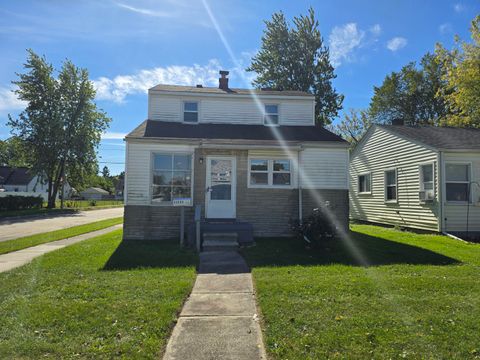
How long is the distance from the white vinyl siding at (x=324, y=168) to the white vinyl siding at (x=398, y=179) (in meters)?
3.50

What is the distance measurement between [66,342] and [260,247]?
6.61m

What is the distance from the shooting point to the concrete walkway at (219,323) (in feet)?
11.6

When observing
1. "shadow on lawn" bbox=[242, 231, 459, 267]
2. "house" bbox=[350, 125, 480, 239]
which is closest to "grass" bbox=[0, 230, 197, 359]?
"shadow on lawn" bbox=[242, 231, 459, 267]

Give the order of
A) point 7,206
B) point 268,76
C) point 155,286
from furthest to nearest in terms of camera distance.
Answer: point 268,76 → point 7,206 → point 155,286

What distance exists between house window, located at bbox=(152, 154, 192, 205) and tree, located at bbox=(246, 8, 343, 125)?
2317 centimetres

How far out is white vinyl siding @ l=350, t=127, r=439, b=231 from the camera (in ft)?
43.0

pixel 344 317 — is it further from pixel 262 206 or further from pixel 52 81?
pixel 52 81

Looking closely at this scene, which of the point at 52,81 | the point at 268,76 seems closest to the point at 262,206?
the point at 268,76

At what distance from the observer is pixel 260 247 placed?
980cm

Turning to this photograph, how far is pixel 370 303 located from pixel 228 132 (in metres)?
9.05

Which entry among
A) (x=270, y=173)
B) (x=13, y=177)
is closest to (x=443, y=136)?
(x=270, y=173)

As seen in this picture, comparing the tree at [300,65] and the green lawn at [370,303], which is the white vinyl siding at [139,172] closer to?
the green lawn at [370,303]

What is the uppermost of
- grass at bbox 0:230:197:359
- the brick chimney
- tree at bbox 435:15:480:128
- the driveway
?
tree at bbox 435:15:480:128

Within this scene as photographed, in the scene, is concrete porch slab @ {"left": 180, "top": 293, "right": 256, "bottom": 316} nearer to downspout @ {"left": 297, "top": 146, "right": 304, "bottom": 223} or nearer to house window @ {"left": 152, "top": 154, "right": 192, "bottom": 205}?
house window @ {"left": 152, "top": 154, "right": 192, "bottom": 205}
